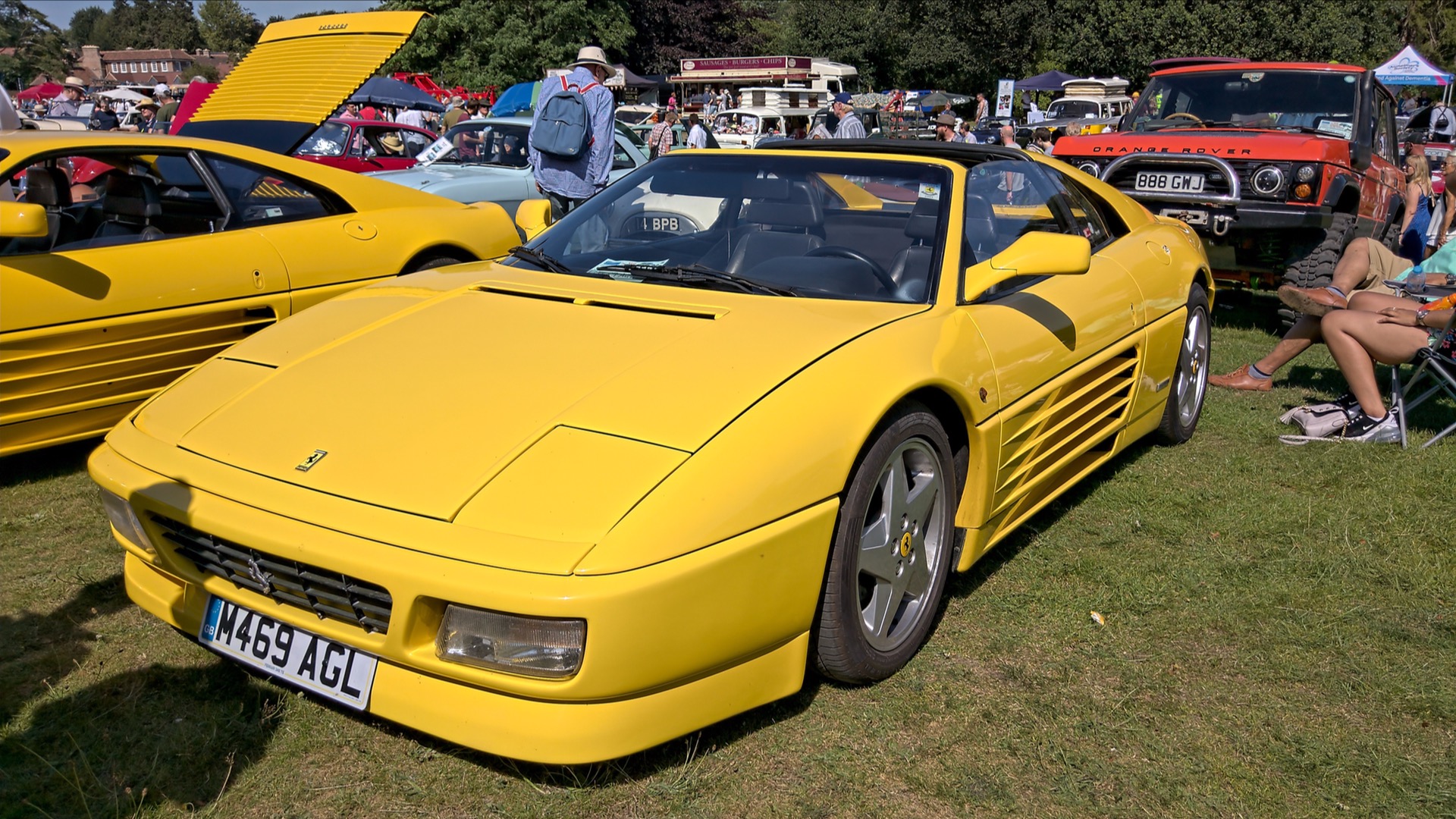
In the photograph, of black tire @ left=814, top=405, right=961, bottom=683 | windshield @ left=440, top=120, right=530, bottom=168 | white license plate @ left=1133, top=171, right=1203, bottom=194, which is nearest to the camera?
black tire @ left=814, top=405, right=961, bottom=683

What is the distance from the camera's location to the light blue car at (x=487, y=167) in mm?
8602

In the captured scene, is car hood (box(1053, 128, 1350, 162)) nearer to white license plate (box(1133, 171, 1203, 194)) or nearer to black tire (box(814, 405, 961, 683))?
white license plate (box(1133, 171, 1203, 194))

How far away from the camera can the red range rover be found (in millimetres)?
6824

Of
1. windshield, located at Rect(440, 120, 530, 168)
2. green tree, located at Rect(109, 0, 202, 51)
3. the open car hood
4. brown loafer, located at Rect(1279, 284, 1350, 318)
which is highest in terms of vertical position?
green tree, located at Rect(109, 0, 202, 51)

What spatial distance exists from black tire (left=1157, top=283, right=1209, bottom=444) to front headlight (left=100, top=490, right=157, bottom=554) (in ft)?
12.4

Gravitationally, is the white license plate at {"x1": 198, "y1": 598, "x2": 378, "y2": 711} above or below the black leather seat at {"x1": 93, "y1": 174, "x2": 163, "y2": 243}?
below

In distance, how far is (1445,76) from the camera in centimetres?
1848

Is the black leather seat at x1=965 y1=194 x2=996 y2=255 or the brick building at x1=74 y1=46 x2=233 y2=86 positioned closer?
the black leather seat at x1=965 y1=194 x2=996 y2=255

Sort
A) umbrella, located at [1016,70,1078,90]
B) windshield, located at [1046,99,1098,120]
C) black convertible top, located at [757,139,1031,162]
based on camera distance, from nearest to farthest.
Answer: black convertible top, located at [757,139,1031,162] → windshield, located at [1046,99,1098,120] → umbrella, located at [1016,70,1078,90]

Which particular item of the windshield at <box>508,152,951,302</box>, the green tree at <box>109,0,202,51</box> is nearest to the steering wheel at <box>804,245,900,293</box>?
the windshield at <box>508,152,951,302</box>

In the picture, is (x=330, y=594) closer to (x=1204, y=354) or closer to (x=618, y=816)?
(x=618, y=816)

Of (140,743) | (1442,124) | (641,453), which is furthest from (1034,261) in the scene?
(1442,124)

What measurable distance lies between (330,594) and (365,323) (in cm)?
108

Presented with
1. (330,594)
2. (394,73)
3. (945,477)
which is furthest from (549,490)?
(394,73)
